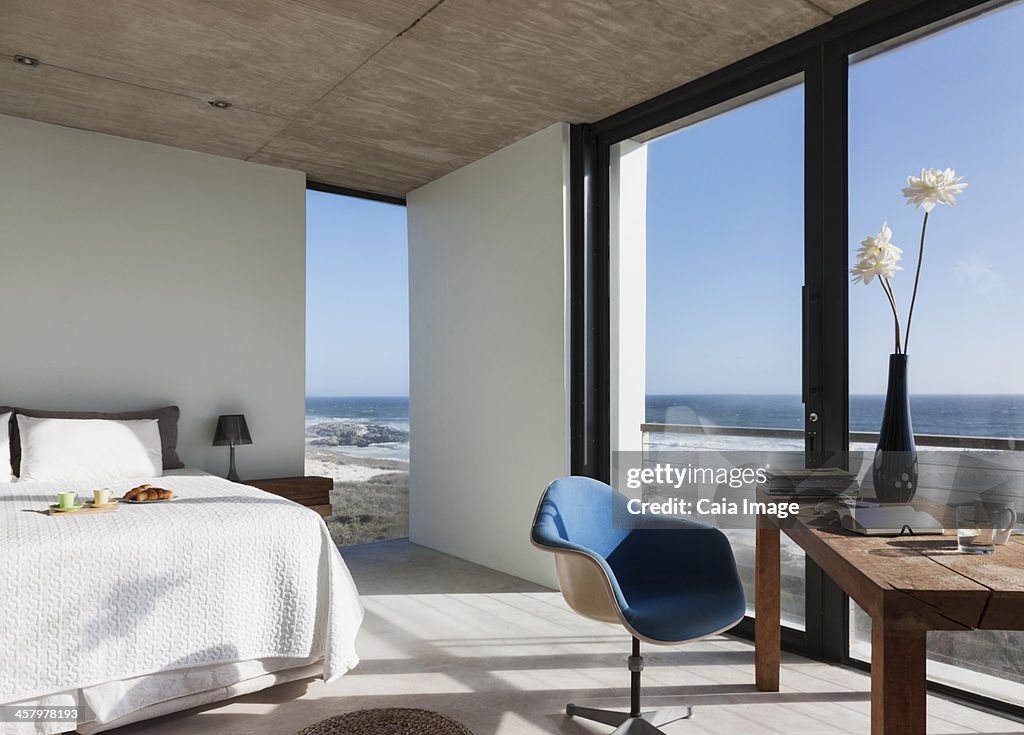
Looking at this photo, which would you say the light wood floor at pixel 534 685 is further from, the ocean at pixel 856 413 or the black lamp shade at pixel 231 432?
the black lamp shade at pixel 231 432

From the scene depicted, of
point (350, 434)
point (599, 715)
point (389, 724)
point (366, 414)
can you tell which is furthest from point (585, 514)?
point (350, 434)

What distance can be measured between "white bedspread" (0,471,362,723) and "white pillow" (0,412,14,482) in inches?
27.3

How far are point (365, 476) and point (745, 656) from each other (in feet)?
28.7

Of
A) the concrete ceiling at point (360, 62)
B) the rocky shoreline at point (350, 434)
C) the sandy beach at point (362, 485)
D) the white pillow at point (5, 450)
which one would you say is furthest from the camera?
the rocky shoreline at point (350, 434)

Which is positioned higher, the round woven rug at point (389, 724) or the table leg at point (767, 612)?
the table leg at point (767, 612)

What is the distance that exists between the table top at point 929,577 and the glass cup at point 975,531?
0.09ft

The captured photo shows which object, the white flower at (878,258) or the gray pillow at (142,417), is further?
the gray pillow at (142,417)

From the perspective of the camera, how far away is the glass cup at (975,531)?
1761mm

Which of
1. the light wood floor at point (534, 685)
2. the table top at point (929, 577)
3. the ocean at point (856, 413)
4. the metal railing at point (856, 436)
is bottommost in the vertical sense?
the light wood floor at point (534, 685)

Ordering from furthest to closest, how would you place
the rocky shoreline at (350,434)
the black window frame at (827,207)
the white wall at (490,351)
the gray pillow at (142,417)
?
the rocky shoreline at (350,434) → the white wall at (490,351) → the gray pillow at (142,417) → the black window frame at (827,207)

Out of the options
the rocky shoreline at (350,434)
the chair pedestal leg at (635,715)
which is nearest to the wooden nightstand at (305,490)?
the chair pedestal leg at (635,715)

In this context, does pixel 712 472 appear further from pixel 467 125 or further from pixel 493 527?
pixel 467 125

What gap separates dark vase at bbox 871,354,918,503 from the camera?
223cm

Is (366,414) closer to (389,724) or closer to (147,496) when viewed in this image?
(147,496)
